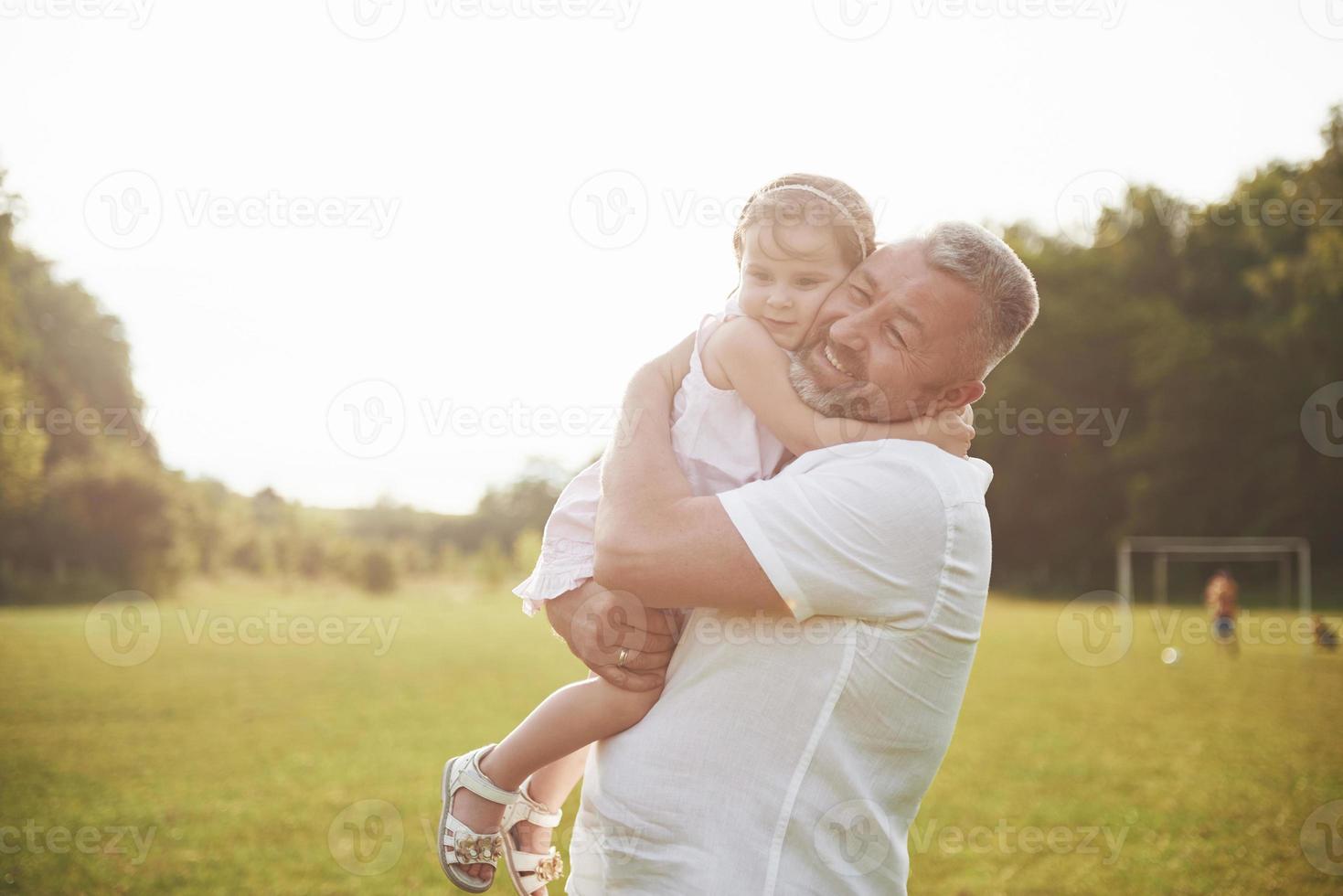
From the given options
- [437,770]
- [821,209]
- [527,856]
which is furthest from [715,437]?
[437,770]

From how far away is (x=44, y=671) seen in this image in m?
17.0

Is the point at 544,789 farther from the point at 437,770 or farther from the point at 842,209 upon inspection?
the point at 437,770

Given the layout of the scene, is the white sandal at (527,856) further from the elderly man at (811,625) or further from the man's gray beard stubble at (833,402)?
the man's gray beard stubble at (833,402)

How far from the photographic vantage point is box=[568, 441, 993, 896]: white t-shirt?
1.66 m

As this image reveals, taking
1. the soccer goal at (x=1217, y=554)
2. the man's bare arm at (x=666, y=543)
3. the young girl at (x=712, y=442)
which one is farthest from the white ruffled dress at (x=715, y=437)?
the soccer goal at (x=1217, y=554)

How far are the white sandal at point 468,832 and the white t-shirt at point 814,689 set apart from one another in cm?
53

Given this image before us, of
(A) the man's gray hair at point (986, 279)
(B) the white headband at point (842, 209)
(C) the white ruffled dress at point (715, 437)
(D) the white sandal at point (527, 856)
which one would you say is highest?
(B) the white headband at point (842, 209)

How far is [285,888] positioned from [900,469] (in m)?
5.96

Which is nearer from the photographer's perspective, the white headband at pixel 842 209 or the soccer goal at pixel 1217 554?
the white headband at pixel 842 209

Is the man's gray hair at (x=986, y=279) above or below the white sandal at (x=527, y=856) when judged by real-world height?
above

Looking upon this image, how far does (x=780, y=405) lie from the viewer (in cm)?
189

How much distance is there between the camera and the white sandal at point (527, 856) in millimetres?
2318

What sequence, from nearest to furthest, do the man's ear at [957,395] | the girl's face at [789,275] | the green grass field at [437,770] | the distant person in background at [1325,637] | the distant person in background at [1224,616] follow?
the man's ear at [957,395], the girl's face at [789,275], the green grass field at [437,770], the distant person in background at [1224,616], the distant person in background at [1325,637]

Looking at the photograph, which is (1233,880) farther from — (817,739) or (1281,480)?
(1281,480)
